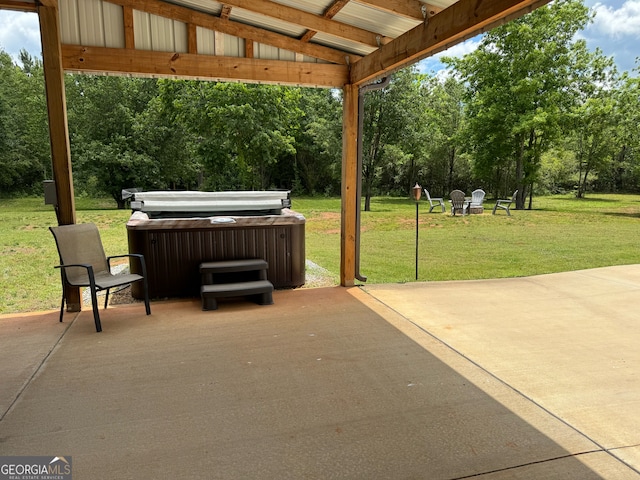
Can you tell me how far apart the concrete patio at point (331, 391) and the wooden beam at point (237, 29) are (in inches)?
96.3

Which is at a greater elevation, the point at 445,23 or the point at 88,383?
the point at 445,23

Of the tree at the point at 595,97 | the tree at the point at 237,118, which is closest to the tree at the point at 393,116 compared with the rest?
the tree at the point at 237,118

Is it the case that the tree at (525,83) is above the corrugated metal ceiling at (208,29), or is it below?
above

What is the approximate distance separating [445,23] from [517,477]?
2.62 metres

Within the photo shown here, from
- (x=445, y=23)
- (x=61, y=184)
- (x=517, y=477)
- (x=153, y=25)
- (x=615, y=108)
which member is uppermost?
(x=615, y=108)

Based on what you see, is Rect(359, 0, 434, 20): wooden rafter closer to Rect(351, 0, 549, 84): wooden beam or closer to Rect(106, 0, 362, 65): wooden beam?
Rect(351, 0, 549, 84): wooden beam

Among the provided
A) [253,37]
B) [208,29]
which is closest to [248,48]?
[253,37]

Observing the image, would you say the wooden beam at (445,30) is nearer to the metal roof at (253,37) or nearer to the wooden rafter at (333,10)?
the metal roof at (253,37)

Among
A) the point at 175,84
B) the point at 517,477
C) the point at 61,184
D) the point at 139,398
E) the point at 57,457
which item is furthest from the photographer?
the point at 175,84

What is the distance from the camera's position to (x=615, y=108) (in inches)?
607

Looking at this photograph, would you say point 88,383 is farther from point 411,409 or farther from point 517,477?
point 517,477

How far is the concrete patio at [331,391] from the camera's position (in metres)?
1.78

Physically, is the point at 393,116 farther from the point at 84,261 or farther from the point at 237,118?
the point at 84,261

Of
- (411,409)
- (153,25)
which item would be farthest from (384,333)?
(153,25)
